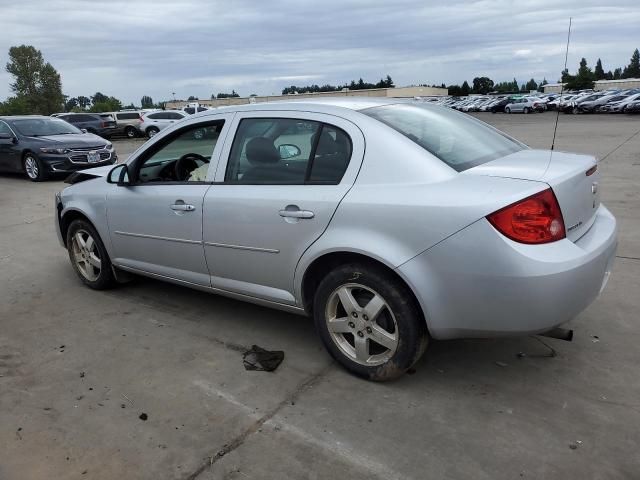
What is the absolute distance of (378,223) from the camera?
2.94 metres

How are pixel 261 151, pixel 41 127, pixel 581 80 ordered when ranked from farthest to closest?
pixel 581 80 → pixel 41 127 → pixel 261 151

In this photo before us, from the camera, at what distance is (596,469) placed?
2443 millimetres

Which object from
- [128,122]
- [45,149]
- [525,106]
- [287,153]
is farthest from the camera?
[525,106]

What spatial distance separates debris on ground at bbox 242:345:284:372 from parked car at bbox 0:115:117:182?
10792 mm

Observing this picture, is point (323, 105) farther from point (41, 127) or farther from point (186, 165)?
point (41, 127)

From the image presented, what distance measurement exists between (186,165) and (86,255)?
148cm

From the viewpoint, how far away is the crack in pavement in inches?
102

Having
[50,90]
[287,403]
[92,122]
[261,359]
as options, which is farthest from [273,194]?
[50,90]

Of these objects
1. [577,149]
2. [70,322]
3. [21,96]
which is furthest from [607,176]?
[21,96]

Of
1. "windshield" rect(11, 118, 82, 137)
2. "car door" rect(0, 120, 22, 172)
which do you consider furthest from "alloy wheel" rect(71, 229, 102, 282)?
"windshield" rect(11, 118, 82, 137)

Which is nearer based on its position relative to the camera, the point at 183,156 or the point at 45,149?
the point at 183,156

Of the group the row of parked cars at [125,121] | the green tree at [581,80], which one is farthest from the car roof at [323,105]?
the green tree at [581,80]

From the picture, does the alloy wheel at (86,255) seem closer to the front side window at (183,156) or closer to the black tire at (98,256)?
the black tire at (98,256)

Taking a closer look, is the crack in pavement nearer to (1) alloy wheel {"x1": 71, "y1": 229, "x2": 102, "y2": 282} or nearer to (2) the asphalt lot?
(2) the asphalt lot
